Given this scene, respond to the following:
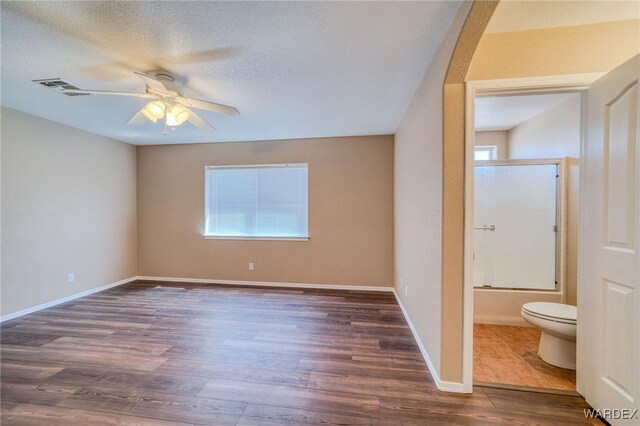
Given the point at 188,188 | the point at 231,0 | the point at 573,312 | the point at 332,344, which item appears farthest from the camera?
the point at 188,188

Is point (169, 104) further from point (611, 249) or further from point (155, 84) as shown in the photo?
point (611, 249)

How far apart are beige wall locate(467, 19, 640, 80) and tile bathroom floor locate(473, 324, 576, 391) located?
2.10 m

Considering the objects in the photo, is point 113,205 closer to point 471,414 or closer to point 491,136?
point 471,414

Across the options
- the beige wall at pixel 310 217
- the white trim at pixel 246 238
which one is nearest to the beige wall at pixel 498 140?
the beige wall at pixel 310 217

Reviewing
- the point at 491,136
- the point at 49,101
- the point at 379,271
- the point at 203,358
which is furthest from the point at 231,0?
the point at 491,136

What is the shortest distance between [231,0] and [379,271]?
3.57 m

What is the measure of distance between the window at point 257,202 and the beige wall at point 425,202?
1740 millimetres

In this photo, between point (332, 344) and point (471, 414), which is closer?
point (471, 414)

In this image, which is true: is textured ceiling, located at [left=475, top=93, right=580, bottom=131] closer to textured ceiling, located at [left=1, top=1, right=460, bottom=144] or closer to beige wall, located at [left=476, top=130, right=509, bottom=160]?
beige wall, located at [left=476, top=130, right=509, bottom=160]

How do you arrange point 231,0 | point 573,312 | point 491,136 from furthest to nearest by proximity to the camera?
point 491,136 < point 573,312 < point 231,0

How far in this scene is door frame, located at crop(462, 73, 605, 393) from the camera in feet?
5.30

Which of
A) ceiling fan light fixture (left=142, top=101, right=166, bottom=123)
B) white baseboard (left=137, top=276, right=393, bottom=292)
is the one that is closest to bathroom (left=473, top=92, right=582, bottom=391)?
white baseboard (left=137, top=276, right=393, bottom=292)

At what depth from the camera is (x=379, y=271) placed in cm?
395

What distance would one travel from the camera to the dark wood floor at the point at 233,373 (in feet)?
5.04
